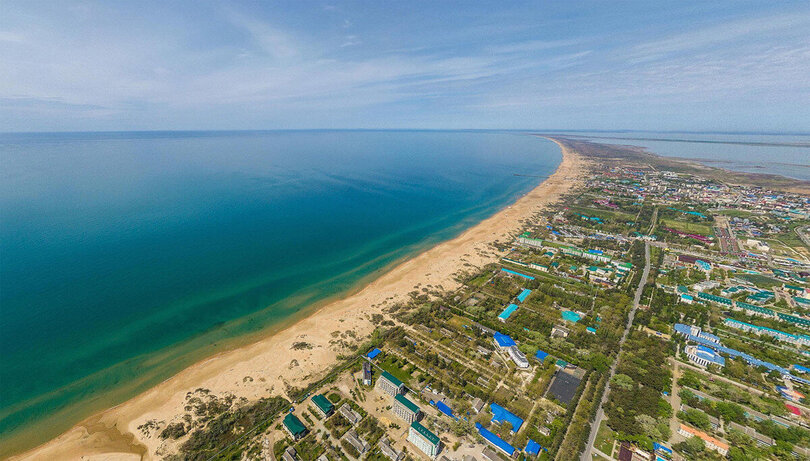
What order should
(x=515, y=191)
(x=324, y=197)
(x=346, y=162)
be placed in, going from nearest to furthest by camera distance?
(x=324, y=197) < (x=515, y=191) < (x=346, y=162)

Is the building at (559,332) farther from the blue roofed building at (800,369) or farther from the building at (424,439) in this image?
the blue roofed building at (800,369)

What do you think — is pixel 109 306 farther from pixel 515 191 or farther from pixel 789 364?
pixel 515 191

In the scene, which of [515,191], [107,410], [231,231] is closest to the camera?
[107,410]

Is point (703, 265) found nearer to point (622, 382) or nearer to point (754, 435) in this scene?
point (754, 435)

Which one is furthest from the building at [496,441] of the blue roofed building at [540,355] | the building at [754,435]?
the building at [754,435]

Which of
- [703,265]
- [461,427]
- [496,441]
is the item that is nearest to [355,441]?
[461,427]

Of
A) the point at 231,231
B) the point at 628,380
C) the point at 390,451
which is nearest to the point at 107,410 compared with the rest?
the point at 390,451

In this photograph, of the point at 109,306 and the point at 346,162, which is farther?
the point at 346,162
